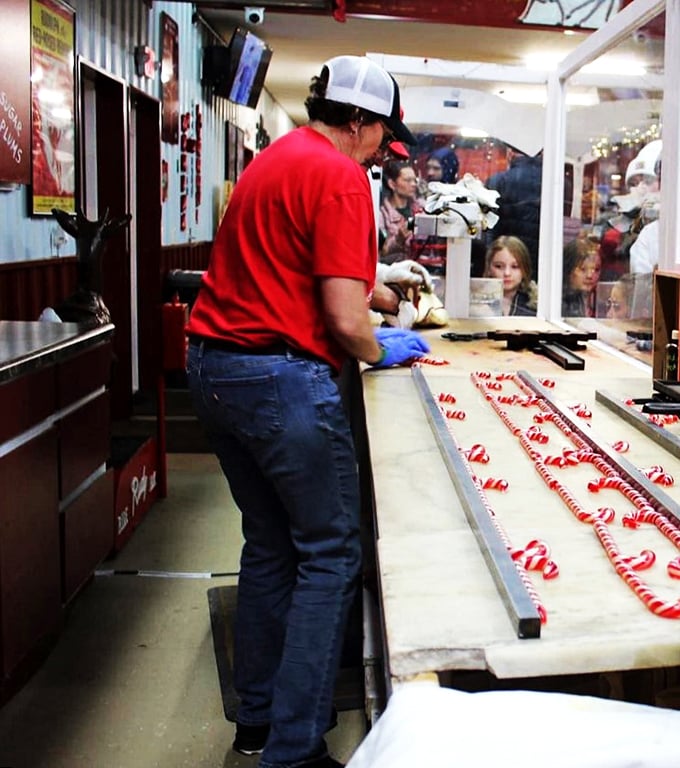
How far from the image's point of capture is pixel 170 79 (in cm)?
623

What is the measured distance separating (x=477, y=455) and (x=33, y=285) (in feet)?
8.77

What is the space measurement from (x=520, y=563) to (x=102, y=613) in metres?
2.12

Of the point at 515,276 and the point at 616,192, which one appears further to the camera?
the point at 515,276

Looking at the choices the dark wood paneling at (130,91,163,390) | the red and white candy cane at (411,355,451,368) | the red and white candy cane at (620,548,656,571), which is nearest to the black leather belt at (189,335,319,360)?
the red and white candy cane at (620,548,656,571)

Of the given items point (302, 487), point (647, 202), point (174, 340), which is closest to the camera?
point (302, 487)

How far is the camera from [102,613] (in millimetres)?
3033

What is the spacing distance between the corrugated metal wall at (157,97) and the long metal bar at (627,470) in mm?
2406

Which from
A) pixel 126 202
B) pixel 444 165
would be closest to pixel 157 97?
pixel 126 202

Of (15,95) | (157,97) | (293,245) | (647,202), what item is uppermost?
(157,97)

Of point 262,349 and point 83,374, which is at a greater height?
point 262,349

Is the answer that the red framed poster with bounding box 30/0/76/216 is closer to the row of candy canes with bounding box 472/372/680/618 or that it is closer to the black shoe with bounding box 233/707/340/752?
the row of candy canes with bounding box 472/372/680/618

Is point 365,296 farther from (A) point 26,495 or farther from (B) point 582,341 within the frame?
(B) point 582,341

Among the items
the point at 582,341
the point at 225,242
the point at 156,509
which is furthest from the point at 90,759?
the point at 582,341

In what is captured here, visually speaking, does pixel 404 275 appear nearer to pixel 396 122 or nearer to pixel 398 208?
pixel 398 208
